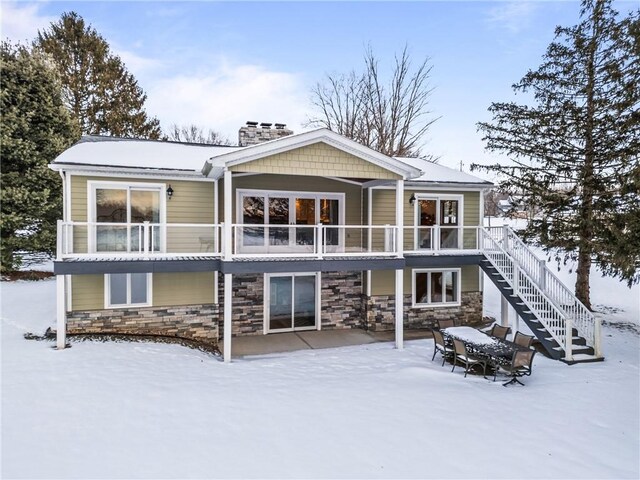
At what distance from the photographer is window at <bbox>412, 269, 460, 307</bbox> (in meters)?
15.0

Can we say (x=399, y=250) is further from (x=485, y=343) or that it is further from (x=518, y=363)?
(x=518, y=363)

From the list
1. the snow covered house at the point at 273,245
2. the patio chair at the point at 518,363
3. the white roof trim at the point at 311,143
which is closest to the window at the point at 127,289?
the snow covered house at the point at 273,245

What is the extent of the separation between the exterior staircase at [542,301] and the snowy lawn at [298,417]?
24.2 inches

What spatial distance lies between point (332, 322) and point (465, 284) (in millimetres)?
5482

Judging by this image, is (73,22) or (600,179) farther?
(73,22)

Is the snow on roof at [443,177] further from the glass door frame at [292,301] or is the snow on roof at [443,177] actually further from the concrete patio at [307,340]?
the concrete patio at [307,340]

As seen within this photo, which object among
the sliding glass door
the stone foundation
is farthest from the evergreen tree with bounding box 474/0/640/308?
the sliding glass door

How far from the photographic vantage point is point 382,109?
2983cm

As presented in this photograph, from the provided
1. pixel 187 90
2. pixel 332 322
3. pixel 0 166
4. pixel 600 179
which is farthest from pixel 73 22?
pixel 600 179

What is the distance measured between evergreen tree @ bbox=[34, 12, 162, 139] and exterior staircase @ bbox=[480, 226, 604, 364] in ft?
87.4

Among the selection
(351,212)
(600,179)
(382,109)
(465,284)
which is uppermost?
(382,109)

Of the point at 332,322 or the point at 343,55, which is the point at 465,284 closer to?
the point at 332,322

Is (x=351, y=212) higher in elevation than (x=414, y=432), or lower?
higher

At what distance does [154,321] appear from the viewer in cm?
1209
